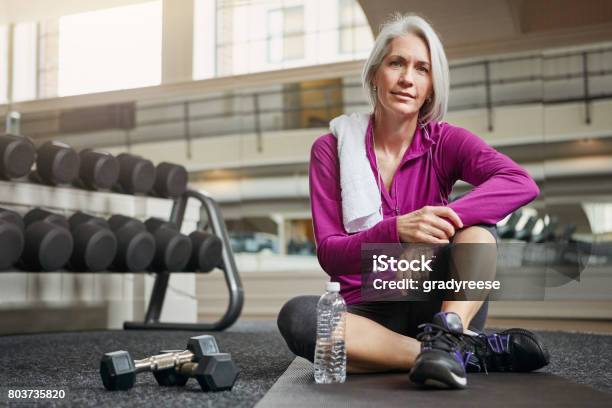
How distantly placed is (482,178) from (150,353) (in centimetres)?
122

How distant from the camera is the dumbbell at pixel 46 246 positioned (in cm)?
257

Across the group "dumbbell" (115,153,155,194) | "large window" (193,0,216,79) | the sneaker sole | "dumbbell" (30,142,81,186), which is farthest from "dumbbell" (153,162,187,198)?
the sneaker sole

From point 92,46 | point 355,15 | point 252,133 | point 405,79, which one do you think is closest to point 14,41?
point 92,46

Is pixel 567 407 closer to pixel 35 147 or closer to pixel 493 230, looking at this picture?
pixel 493 230

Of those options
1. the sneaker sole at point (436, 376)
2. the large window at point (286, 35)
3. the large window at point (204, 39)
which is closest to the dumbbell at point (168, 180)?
the large window at point (204, 39)

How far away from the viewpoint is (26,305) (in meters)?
3.17

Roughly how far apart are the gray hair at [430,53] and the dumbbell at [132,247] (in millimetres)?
1567

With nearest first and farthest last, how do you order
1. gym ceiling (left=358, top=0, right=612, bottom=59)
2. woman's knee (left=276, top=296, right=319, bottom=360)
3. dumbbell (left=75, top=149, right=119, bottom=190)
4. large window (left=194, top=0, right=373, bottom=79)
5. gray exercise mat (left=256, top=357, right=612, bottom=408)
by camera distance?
1. gray exercise mat (left=256, top=357, right=612, bottom=408)
2. woman's knee (left=276, top=296, right=319, bottom=360)
3. dumbbell (left=75, top=149, right=119, bottom=190)
4. gym ceiling (left=358, top=0, right=612, bottom=59)
5. large window (left=194, top=0, right=373, bottom=79)

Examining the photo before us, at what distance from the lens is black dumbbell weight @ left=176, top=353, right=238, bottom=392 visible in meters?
1.39

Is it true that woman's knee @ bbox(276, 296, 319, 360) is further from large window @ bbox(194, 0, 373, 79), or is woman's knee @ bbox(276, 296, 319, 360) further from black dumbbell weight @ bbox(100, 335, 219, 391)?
large window @ bbox(194, 0, 373, 79)

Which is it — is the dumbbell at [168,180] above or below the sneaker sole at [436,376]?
above

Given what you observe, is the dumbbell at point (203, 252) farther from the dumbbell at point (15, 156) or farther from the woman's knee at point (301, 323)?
the woman's knee at point (301, 323)

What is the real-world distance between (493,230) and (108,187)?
2029 mm

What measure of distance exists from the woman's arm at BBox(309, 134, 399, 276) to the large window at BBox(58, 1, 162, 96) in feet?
8.71
